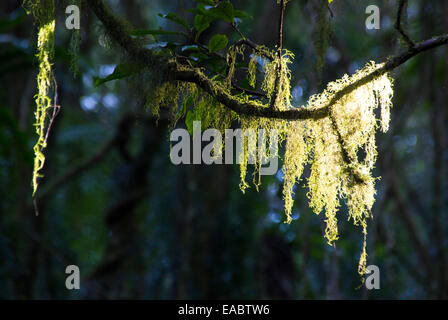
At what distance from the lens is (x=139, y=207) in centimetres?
425

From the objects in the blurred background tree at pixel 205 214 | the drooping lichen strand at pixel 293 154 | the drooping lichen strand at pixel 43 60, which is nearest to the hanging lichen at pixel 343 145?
the drooping lichen strand at pixel 293 154

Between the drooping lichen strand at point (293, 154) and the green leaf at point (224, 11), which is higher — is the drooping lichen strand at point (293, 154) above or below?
below

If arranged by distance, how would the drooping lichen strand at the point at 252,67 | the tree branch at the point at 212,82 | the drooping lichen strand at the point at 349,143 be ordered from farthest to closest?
the drooping lichen strand at the point at 252,67 → the drooping lichen strand at the point at 349,143 → the tree branch at the point at 212,82

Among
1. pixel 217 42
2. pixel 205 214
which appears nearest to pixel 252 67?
pixel 217 42

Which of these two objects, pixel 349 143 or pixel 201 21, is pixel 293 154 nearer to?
pixel 349 143

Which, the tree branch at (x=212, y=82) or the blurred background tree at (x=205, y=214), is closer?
the tree branch at (x=212, y=82)

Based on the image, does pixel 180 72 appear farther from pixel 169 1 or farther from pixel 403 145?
pixel 403 145

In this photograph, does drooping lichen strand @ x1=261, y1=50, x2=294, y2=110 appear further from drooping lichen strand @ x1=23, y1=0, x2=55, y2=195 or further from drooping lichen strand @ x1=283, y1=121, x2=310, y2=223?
drooping lichen strand @ x1=23, y1=0, x2=55, y2=195

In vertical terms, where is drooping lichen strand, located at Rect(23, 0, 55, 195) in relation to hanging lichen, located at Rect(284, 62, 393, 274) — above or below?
above

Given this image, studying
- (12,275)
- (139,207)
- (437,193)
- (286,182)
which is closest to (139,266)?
(139,207)

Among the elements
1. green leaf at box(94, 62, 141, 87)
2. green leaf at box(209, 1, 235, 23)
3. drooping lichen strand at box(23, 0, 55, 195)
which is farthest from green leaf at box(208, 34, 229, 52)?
drooping lichen strand at box(23, 0, 55, 195)

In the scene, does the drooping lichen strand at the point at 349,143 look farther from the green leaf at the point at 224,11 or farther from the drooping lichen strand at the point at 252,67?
the green leaf at the point at 224,11
